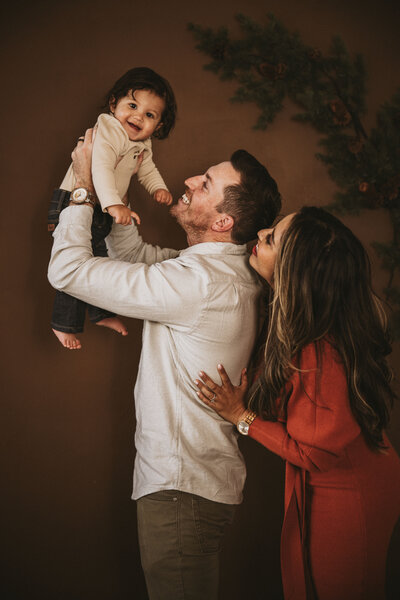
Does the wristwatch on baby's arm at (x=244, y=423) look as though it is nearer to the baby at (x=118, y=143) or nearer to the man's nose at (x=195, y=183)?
the baby at (x=118, y=143)

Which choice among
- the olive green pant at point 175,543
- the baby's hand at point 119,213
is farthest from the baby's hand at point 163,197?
the olive green pant at point 175,543

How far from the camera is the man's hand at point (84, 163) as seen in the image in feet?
5.12

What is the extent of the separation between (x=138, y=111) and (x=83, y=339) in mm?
981

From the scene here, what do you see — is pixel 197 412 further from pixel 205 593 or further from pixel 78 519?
pixel 78 519

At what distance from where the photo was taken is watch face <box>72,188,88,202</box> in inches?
59.6

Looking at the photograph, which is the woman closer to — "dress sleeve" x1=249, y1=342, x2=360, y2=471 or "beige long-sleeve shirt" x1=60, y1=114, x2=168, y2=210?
"dress sleeve" x1=249, y1=342, x2=360, y2=471

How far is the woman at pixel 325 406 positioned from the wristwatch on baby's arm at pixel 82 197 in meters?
0.59

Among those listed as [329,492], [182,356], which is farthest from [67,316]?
[329,492]

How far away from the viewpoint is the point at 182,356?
1558 millimetres

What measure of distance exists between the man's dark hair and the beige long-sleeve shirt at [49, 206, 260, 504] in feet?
0.36

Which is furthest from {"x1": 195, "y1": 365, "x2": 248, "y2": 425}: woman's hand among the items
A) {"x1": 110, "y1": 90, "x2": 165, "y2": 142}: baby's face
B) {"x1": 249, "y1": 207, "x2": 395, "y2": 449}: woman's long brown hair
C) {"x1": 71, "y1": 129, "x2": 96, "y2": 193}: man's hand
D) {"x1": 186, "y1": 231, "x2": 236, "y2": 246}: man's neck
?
{"x1": 110, "y1": 90, "x2": 165, "y2": 142}: baby's face

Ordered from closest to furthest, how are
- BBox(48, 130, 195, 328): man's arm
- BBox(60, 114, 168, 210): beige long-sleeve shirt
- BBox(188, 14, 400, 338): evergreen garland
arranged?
BBox(48, 130, 195, 328): man's arm
BBox(60, 114, 168, 210): beige long-sleeve shirt
BBox(188, 14, 400, 338): evergreen garland

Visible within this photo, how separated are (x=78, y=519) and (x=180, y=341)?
1.04 m

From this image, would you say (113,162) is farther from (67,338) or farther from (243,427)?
(243,427)
